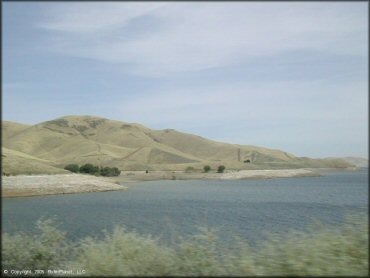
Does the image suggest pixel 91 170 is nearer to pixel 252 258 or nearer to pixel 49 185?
pixel 49 185

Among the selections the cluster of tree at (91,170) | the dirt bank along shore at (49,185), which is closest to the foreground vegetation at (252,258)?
the dirt bank along shore at (49,185)

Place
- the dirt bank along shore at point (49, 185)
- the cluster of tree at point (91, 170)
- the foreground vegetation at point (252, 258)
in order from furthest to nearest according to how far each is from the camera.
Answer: the cluster of tree at point (91, 170) → the dirt bank along shore at point (49, 185) → the foreground vegetation at point (252, 258)

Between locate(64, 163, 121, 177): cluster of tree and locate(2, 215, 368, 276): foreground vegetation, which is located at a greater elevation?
locate(64, 163, 121, 177): cluster of tree

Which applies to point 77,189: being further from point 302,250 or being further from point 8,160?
point 302,250

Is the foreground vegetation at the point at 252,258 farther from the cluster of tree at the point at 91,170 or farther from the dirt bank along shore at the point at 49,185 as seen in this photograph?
the cluster of tree at the point at 91,170

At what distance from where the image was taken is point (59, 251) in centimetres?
1655

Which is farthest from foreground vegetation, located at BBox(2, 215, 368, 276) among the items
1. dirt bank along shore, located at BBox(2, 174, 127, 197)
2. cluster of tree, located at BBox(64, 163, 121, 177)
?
cluster of tree, located at BBox(64, 163, 121, 177)

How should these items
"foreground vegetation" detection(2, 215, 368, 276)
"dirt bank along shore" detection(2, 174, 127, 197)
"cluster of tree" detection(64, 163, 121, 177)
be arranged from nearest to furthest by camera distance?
"foreground vegetation" detection(2, 215, 368, 276) < "dirt bank along shore" detection(2, 174, 127, 197) < "cluster of tree" detection(64, 163, 121, 177)

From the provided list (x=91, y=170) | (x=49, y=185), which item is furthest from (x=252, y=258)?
(x=91, y=170)

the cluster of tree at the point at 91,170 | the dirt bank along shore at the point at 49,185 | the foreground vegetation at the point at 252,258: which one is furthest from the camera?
the cluster of tree at the point at 91,170

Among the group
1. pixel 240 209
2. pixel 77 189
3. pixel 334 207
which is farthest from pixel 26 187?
pixel 334 207

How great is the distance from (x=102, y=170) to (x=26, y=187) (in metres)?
65.7

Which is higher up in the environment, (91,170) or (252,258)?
(91,170)

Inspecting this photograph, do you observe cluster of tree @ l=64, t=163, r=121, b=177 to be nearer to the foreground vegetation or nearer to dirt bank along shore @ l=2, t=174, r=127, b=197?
dirt bank along shore @ l=2, t=174, r=127, b=197
